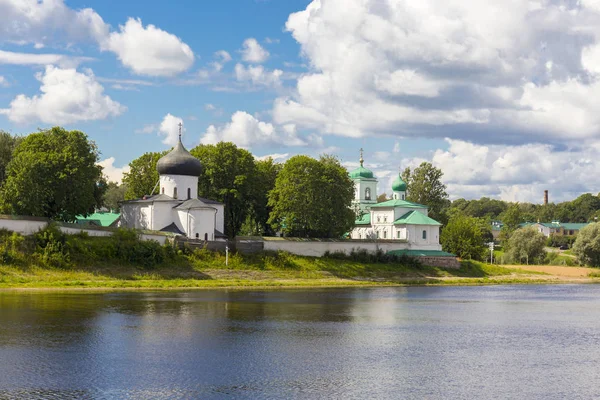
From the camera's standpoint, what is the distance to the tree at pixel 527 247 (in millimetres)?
82188

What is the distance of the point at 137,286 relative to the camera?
157ft

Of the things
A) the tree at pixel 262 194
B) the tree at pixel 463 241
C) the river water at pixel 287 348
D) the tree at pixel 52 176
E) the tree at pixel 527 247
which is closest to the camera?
the river water at pixel 287 348

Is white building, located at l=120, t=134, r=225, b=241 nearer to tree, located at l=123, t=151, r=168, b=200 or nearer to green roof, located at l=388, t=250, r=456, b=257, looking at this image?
tree, located at l=123, t=151, r=168, b=200

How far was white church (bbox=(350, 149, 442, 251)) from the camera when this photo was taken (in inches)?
2771

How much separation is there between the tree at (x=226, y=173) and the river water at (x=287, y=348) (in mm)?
20522

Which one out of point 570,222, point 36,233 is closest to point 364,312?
point 36,233

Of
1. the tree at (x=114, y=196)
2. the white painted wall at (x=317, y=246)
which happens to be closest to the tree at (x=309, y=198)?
the white painted wall at (x=317, y=246)

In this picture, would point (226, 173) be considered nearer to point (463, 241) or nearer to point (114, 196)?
point (463, 241)

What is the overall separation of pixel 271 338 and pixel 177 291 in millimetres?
18714

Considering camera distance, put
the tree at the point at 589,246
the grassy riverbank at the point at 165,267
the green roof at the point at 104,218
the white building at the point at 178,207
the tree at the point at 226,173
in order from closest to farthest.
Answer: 1. the grassy riverbank at the point at 165,267
2. the white building at the point at 178,207
3. the tree at the point at 226,173
4. the green roof at the point at 104,218
5. the tree at the point at 589,246

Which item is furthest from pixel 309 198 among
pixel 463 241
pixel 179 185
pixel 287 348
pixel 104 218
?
pixel 287 348

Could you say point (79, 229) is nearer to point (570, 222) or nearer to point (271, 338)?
point (271, 338)

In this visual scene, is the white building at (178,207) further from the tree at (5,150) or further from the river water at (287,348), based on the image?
the river water at (287,348)

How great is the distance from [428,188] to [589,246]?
17619 mm
